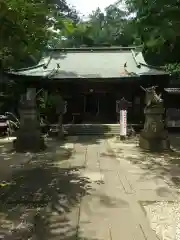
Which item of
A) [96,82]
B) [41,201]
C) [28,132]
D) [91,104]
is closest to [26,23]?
[41,201]

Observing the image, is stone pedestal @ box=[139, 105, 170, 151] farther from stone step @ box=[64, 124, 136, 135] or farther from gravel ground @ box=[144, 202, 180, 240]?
gravel ground @ box=[144, 202, 180, 240]

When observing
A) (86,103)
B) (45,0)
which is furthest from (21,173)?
(86,103)

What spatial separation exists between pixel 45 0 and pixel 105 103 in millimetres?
18178

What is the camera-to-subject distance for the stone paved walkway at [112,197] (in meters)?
5.48

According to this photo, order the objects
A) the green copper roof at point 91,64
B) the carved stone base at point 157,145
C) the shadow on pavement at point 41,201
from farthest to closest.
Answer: the green copper roof at point 91,64
the carved stone base at point 157,145
the shadow on pavement at point 41,201

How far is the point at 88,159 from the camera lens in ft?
40.2

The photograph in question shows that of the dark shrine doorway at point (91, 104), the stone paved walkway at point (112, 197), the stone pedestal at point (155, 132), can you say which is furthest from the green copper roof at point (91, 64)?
the stone paved walkway at point (112, 197)

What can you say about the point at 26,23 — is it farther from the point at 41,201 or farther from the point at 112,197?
the point at 112,197

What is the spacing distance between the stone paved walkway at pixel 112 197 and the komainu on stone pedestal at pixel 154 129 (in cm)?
123

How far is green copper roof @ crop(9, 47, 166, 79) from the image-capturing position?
23.4 metres

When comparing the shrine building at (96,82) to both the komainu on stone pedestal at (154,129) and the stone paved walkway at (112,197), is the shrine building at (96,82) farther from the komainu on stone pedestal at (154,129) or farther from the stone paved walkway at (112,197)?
the stone paved walkway at (112,197)

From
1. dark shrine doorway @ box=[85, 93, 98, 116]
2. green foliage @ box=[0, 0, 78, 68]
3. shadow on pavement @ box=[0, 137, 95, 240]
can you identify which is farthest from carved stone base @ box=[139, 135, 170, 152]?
dark shrine doorway @ box=[85, 93, 98, 116]

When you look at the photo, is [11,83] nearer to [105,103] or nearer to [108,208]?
[105,103]

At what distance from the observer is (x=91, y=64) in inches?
1041
